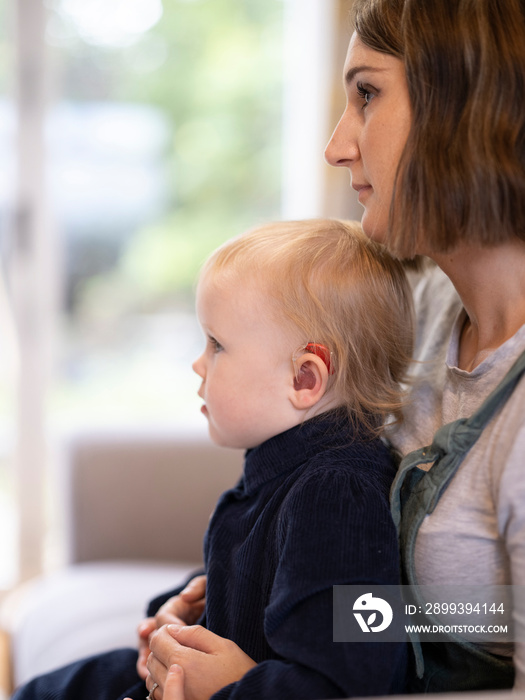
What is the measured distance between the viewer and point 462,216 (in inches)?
32.3

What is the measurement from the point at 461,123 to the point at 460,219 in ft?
0.36

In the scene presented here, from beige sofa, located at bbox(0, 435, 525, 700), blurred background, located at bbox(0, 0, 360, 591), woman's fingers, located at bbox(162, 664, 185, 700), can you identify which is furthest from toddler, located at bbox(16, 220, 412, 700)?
blurred background, located at bbox(0, 0, 360, 591)

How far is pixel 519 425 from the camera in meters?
0.74

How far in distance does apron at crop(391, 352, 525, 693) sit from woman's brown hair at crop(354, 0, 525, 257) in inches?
7.2

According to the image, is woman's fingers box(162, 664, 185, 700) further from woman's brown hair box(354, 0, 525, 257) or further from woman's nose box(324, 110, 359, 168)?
woman's nose box(324, 110, 359, 168)

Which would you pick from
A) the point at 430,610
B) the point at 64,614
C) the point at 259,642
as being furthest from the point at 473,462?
the point at 64,614

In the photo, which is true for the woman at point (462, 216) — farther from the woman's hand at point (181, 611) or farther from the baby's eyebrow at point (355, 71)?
the woman's hand at point (181, 611)

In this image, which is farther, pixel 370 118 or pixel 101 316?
pixel 101 316

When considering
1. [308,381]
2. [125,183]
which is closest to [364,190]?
[308,381]

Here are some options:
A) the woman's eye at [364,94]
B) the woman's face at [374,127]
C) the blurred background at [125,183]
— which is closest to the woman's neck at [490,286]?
the woman's face at [374,127]

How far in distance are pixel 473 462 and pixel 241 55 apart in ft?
7.43

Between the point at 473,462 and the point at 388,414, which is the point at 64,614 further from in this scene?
the point at 473,462

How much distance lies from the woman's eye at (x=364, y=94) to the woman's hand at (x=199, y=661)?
718mm

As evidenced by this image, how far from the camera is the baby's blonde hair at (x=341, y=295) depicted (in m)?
0.93
